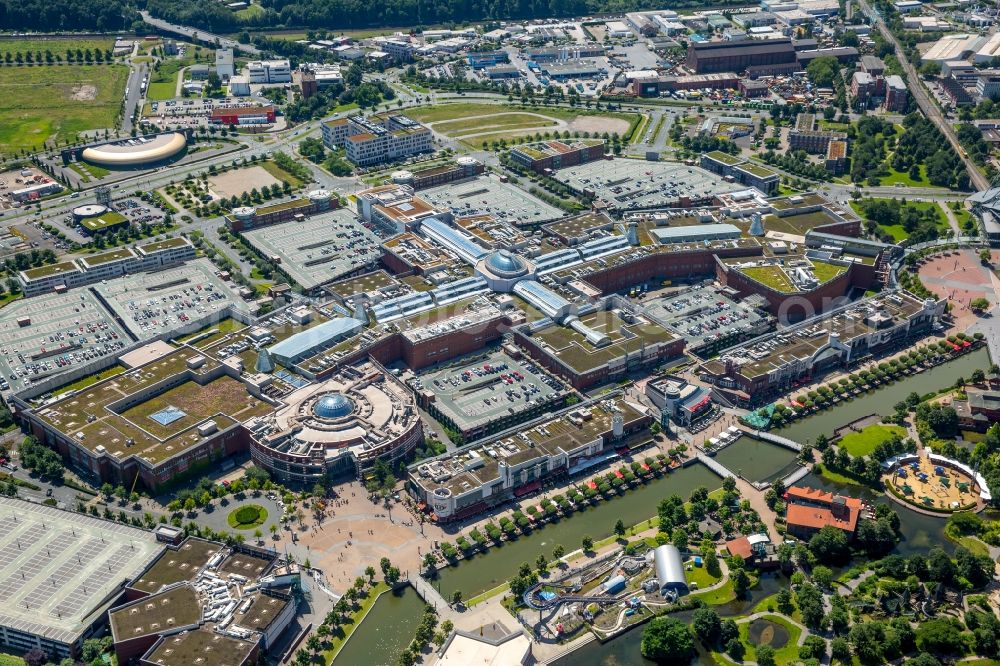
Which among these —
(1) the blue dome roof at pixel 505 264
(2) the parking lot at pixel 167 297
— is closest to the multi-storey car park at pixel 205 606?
(2) the parking lot at pixel 167 297

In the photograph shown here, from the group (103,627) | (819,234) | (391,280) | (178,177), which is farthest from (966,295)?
(178,177)

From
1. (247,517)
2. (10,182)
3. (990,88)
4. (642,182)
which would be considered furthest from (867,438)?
(10,182)

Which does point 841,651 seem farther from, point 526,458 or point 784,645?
point 526,458

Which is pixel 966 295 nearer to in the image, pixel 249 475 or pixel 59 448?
pixel 249 475

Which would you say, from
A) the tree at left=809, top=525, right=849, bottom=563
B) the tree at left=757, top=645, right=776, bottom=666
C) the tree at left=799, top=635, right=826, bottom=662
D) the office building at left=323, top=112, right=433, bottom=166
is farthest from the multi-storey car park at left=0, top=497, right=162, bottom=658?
the office building at left=323, top=112, right=433, bottom=166

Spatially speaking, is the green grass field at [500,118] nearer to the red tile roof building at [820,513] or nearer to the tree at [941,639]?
the red tile roof building at [820,513]

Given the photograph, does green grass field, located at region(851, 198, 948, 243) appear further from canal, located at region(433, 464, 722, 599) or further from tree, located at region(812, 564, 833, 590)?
tree, located at region(812, 564, 833, 590)

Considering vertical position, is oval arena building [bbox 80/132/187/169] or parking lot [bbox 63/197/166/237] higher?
oval arena building [bbox 80/132/187/169]
